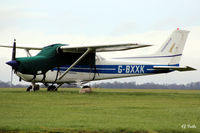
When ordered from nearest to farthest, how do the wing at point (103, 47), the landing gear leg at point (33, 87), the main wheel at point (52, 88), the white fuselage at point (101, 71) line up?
the wing at point (103, 47)
the white fuselage at point (101, 71)
the landing gear leg at point (33, 87)
the main wheel at point (52, 88)

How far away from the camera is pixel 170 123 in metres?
11.2

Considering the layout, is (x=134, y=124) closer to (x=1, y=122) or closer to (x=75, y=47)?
(x=1, y=122)

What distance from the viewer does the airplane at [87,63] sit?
27.3 metres

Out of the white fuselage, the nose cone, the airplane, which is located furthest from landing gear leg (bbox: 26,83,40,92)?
the nose cone

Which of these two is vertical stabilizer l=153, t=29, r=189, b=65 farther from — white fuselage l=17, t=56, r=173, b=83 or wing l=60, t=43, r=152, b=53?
wing l=60, t=43, r=152, b=53

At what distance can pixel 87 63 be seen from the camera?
30141 millimetres

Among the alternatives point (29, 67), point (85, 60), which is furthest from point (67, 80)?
point (29, 67)

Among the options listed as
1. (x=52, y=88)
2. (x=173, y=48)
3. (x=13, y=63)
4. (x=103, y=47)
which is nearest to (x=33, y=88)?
(x=52, y=88)

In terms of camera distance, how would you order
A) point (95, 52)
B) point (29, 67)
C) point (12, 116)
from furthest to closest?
1. point (95, 52)
2. point (29, 67)
3. point (12, 116)

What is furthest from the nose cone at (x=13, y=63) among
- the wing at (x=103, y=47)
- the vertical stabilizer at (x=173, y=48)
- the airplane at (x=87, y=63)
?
the vertical stabilizer at (x=173, y=48)

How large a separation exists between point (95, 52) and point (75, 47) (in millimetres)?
2589

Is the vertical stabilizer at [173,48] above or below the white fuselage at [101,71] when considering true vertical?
above

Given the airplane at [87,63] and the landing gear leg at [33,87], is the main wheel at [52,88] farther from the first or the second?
the landing gear leg at [33,87]

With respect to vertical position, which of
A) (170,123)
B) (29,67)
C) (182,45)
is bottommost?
(170,123)
